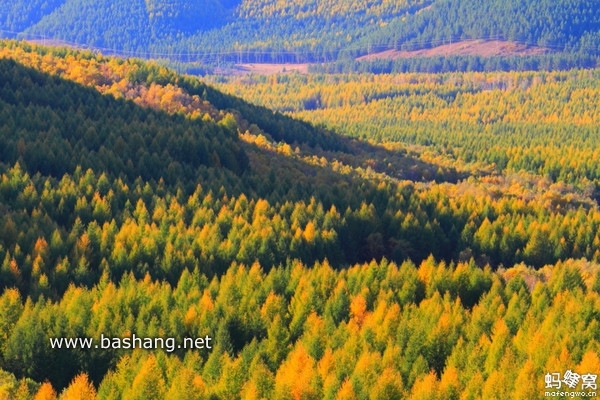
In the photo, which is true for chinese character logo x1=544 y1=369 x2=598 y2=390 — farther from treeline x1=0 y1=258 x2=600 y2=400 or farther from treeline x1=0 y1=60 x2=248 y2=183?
treeline x1=0 y1=60 x2=248 y2=183

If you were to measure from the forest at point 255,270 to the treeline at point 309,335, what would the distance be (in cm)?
16

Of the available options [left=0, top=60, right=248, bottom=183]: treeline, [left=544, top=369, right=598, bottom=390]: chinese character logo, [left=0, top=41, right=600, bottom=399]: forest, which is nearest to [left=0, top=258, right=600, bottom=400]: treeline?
[left=0, top=41, right=600, bottom=399]: forest

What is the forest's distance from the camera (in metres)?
55.1

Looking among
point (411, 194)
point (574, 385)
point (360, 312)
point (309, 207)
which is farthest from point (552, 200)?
point (574, 385)

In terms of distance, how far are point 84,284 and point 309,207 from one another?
117 feet

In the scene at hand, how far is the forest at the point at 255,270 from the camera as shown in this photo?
181ft

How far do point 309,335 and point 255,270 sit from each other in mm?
15357

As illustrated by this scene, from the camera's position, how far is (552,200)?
145 metres

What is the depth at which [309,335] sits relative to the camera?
61781 mm

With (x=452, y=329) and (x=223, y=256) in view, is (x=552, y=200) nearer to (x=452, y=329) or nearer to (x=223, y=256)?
(x=223, y=256)

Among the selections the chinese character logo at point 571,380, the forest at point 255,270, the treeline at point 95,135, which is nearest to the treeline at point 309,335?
the forest at point 255,270

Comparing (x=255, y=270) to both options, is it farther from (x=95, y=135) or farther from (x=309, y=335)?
(x=95, y=135)

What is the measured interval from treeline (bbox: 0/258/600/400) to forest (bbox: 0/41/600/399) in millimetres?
162

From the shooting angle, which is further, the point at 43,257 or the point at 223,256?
the point at 223,256
